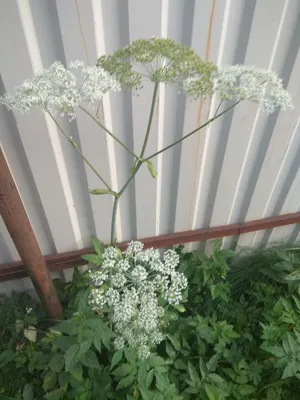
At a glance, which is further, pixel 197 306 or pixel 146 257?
pixel 197 306

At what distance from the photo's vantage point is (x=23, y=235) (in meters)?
1.54

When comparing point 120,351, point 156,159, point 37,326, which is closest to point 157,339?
point 120,351

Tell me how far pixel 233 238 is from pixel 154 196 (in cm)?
83

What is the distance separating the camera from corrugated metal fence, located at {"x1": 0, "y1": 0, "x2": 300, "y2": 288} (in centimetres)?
134

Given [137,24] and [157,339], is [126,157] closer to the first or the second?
[137,24]

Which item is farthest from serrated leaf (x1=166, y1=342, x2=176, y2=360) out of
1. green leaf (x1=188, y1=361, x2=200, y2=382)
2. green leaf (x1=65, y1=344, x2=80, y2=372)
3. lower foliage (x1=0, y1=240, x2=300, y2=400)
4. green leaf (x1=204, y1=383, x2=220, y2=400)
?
green leaf (x1=65, y1=344, x2=80, y2=372)

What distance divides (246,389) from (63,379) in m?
0.92

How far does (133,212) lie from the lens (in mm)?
2107

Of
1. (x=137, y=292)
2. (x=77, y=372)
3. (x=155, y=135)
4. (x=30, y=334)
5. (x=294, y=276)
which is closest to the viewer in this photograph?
(x=137, y=292)

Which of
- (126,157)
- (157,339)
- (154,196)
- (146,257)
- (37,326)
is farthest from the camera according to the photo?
(37,326)

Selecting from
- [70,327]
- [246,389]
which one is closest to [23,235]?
[70,327]

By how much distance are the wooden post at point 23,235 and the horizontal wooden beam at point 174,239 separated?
Answer: 30cm

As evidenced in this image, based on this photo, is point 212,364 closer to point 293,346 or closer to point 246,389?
point 246,389

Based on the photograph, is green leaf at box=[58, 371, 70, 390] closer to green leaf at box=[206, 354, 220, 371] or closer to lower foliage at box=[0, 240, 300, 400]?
lower foliage at box=[0, 240, 300, 400]
